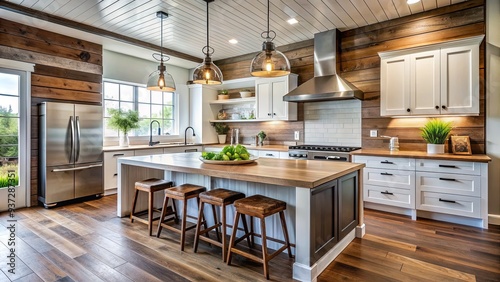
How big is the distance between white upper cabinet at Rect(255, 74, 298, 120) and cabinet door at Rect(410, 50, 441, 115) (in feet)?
6.19

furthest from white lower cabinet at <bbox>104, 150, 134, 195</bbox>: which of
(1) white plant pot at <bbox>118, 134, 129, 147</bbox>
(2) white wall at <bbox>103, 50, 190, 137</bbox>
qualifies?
(2) white wall at <bbox>103, 50, 190, 137</bbox>

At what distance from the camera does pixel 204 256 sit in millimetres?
2479

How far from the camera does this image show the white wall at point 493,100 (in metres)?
3.30

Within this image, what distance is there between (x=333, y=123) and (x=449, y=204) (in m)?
2.00

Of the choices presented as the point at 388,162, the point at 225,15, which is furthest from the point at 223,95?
the point at 388,162

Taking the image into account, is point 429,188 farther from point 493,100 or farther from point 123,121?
point 123,121

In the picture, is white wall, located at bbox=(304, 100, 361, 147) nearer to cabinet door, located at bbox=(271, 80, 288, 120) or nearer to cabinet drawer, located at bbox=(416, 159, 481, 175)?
cabinet door, located at bbox=(271, 80, 288, 120)

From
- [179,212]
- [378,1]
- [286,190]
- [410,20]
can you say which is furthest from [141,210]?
[410,20]

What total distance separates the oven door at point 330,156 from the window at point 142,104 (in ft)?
11.2

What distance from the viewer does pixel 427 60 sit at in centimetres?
356

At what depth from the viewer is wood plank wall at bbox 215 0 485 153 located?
3494 mm

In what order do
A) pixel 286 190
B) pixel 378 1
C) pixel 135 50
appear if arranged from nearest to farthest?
pixel 286 190 → pixel 378 1 → pixel 135 50

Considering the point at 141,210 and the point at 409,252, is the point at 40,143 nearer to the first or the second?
the point at 141,210

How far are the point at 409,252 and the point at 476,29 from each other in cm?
294
